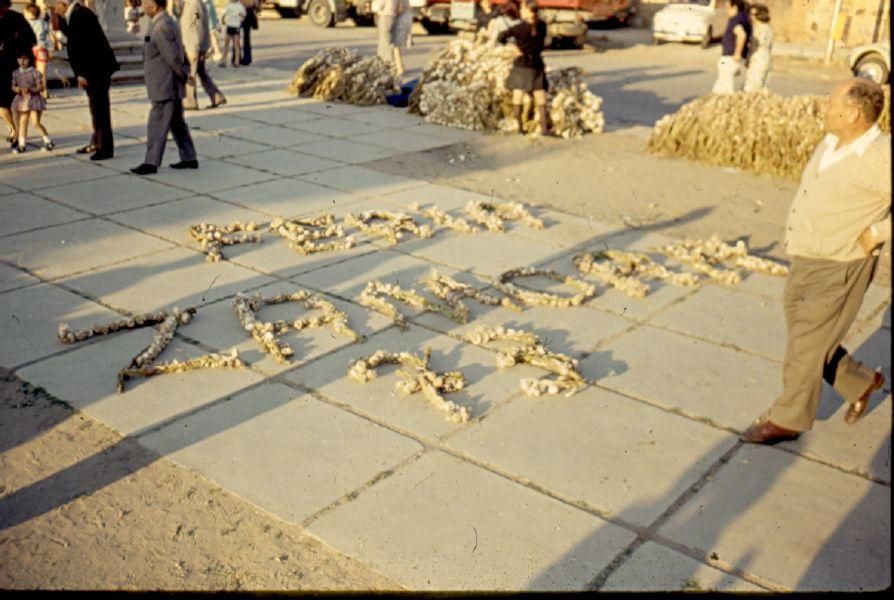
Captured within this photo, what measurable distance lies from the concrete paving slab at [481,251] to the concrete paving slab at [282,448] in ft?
9.27

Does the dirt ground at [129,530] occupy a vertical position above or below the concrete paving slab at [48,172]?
below

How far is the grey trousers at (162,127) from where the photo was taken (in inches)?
397

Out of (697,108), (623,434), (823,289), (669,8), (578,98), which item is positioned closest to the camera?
(823,289)

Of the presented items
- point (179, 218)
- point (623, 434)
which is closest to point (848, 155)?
point (623, 434)

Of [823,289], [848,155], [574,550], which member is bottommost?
[574,550]

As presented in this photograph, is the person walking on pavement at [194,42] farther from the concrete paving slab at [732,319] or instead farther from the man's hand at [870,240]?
the man's hand at [870,240]

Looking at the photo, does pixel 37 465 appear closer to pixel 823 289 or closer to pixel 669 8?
pixel 823 289

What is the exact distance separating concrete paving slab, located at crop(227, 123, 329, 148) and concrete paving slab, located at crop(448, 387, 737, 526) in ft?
26.0

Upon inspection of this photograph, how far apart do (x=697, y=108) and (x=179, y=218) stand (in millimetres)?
7693

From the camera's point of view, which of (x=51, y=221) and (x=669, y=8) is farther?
(x=669, y=8)

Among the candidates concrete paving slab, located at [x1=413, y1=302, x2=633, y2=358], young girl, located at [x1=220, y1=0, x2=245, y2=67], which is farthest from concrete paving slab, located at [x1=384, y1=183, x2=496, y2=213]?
young girl, located at [x1=220, y1=0, x2=245, y2=67]

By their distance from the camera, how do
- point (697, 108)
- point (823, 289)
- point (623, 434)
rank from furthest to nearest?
point (697, 108) → point (623, 434) → point (823, 289)

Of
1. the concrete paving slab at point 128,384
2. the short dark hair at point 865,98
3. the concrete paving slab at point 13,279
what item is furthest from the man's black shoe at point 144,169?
the short dark hair at point 865,98

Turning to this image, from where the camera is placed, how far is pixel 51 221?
827 cm
